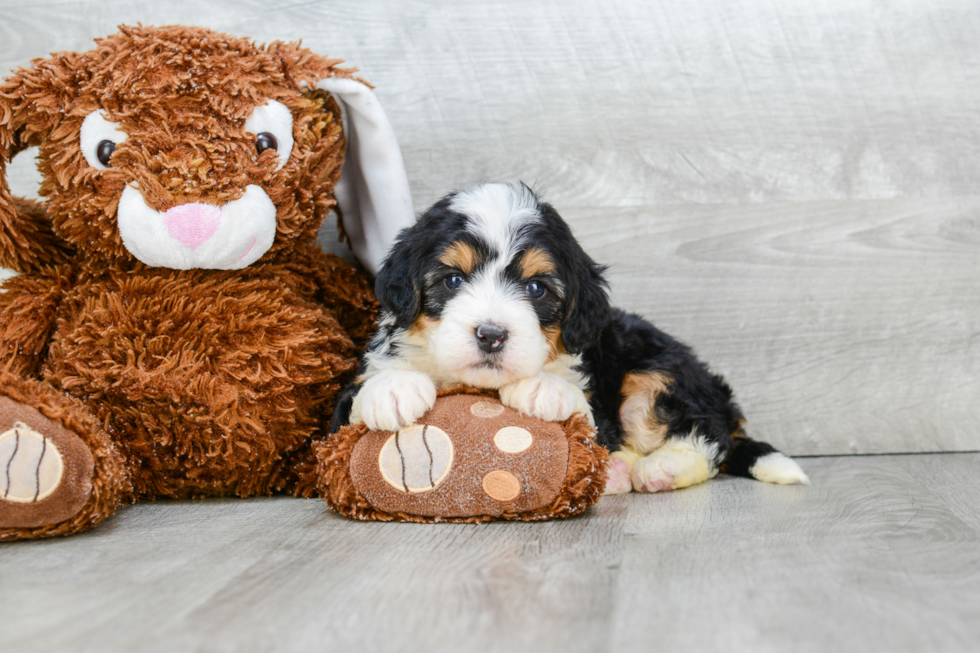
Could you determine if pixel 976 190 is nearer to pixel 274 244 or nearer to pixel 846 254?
pixel 846 254

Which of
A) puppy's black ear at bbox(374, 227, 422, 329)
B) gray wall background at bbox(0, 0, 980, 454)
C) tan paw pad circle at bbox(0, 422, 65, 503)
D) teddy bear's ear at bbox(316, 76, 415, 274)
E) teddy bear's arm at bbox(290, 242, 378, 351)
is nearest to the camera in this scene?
tan paw pad circle at bbox(0, 422, 65, 503)

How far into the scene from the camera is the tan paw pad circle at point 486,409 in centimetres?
191

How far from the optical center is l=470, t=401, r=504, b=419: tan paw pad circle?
6.25 feet

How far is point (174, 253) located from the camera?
6.72 feet

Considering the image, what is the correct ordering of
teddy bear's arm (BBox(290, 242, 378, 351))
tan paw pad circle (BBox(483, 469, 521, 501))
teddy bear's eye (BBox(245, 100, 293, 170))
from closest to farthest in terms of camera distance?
tan paw pad circle (BBox(483, 469, 521, 501))
teddy bear's eye (BBox(245, 100, 293, 170))
teddy bear's arm (BBox(290, 242, 378, 351))

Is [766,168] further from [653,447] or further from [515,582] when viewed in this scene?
[515,582]

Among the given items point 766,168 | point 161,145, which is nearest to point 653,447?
point 766,168

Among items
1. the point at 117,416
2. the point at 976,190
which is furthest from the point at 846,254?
the point at 117,416

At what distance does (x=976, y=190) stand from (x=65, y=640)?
298cm

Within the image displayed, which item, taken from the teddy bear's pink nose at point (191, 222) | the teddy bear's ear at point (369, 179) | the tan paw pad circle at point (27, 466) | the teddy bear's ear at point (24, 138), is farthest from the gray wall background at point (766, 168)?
the tan paw pad circle at point (27, 466)

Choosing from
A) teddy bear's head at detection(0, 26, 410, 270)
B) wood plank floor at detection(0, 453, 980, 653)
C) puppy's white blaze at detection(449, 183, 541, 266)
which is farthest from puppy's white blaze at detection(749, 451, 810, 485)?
teddy bear's head at detection(0, 26, 410, 270)

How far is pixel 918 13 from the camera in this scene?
2.89 metres

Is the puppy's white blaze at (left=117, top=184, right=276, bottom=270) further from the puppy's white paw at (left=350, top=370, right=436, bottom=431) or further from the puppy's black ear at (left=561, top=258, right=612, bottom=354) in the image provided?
the puppy's black ear at (left=561, top=258, right=612, bottom=354)

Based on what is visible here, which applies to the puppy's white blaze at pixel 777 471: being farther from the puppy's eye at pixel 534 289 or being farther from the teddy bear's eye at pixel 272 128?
the teddy bear's eye at pixel 272 128
